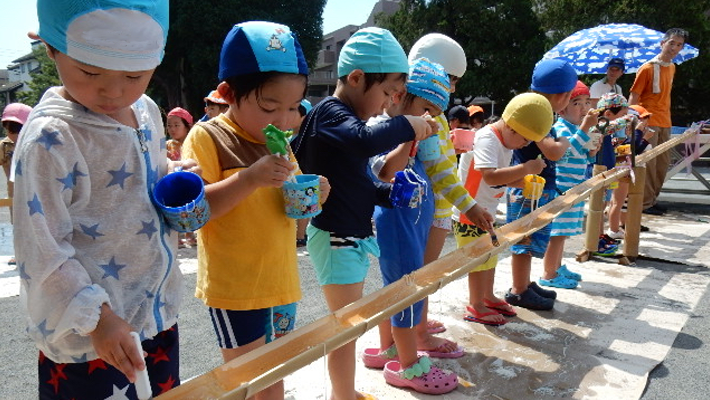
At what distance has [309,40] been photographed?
26453 millimetres

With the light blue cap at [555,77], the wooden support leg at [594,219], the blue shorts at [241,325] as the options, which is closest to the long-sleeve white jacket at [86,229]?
the blue shorts at [241,325]

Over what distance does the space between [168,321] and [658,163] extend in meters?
8.21

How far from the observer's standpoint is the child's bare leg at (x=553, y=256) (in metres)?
4.24

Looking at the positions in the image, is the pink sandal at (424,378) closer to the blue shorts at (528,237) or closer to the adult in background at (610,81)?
the blue shorts at (528,237)

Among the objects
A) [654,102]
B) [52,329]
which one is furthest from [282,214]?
[654,102]

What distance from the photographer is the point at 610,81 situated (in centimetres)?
636

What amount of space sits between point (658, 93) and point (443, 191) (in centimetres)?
585

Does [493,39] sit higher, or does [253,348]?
[493,39]

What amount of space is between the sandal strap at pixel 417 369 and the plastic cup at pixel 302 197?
1261 millimetres

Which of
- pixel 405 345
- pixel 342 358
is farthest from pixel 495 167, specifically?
pixel 342 358

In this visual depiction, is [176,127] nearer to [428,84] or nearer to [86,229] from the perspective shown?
[428,84]

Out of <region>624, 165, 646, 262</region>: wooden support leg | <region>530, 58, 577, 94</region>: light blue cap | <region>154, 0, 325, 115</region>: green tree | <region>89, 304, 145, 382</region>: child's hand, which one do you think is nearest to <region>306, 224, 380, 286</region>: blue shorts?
<region>89, 304, 145, 382</region>: child's hand

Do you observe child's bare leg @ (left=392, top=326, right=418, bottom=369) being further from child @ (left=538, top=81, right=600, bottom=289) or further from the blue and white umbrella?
the blue and white umbrella

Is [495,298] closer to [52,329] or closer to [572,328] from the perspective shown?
[572,328]
